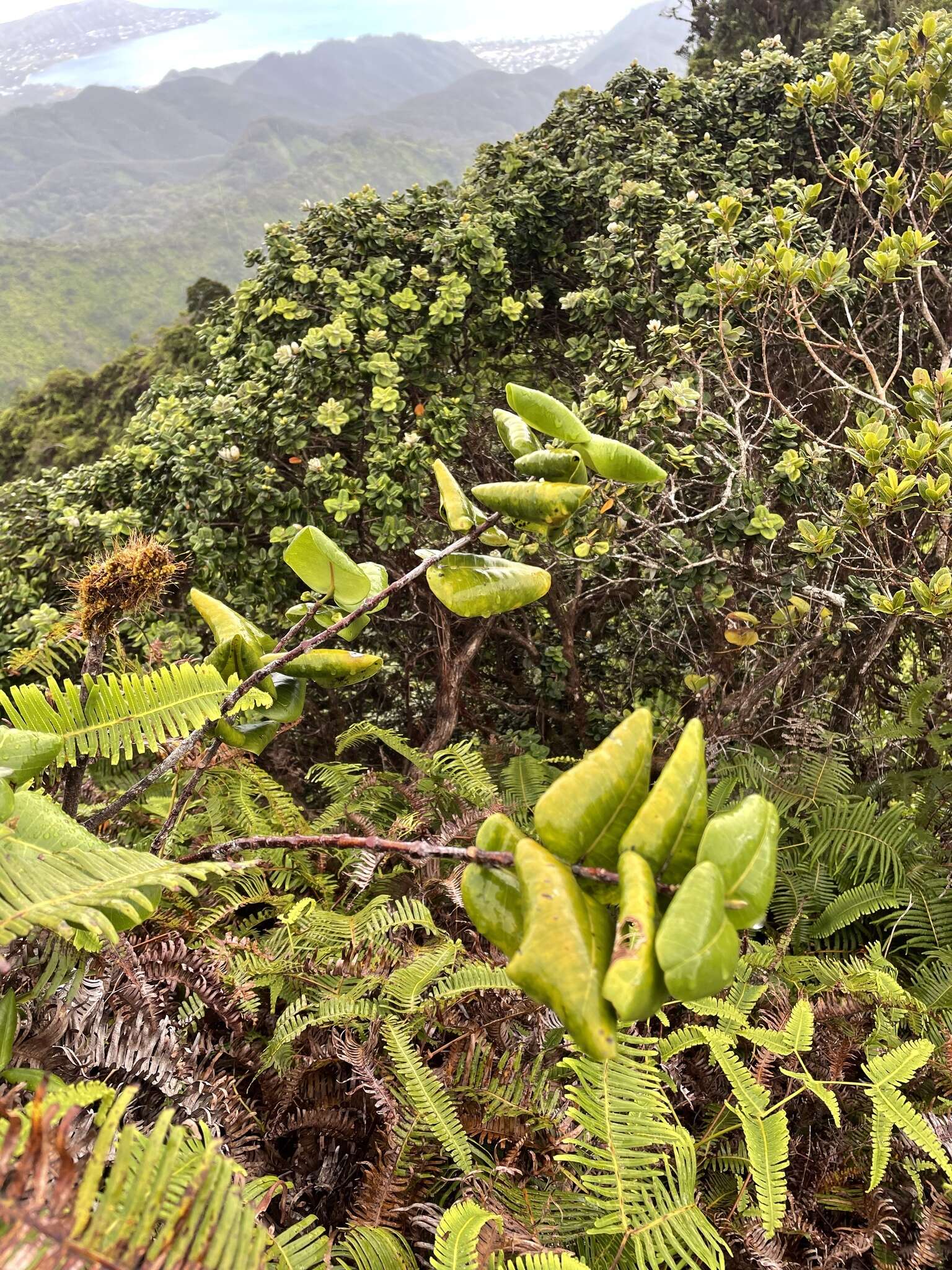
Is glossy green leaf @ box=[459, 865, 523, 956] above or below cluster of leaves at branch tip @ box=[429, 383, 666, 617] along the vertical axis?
below

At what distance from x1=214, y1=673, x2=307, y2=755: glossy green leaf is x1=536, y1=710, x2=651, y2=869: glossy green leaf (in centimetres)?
54

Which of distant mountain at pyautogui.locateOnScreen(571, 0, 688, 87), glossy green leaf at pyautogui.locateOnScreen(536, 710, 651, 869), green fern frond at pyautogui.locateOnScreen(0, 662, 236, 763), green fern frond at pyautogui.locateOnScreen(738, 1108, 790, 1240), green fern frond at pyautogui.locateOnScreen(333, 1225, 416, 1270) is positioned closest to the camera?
glossy green leaf at pyautogui.locateOnScreen(536, 710, 651, 869)

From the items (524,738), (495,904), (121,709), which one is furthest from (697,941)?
(524,738)

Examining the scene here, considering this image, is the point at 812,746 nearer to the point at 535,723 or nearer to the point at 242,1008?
the point at 535,723

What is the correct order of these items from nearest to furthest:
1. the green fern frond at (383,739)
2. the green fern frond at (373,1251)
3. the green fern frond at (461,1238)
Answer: the green fern frond at (461,1238), the green fern frond at (373,1251), the green fern frond at (383,739)

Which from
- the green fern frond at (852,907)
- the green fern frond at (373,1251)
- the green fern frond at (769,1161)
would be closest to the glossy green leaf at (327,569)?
the green fern frond at (373,1251)

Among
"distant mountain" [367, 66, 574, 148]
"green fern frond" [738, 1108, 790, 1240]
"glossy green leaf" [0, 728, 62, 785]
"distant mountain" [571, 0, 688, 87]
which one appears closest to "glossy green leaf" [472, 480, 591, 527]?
"glossy green leaf" [0, 728, 62, 785]

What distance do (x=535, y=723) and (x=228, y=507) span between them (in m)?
2.27

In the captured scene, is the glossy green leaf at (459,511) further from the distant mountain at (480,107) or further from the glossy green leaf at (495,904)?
the distant mountain at (480,107)

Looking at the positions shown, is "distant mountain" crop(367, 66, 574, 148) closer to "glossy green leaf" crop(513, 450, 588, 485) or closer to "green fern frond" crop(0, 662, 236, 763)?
"glossy green leaf" crop(513, 450, 588, 485)

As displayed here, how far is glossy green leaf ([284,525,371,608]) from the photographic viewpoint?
0.91 meters

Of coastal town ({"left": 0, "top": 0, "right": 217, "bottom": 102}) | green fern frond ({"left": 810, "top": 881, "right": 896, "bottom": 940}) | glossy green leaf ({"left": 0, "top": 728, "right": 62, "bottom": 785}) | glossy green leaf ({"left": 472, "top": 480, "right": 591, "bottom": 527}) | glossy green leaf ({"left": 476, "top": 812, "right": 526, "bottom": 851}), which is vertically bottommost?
green fern frond ({"left": 810, "top": 881, "right": 896, "bottom": 940})

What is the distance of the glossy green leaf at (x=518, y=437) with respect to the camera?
95cm

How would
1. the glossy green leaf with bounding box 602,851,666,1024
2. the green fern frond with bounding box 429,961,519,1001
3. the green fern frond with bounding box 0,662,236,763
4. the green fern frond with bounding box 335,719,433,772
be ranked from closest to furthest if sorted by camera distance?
1. the glossy green leaf with bounding box 602,851,666,1024
2. the green fern frond with bounding box 0,662,236,763
3. the green fern frond with bounding box 429,961,519,1001
4. the green fern frond with bounding box 335,719,433,772
